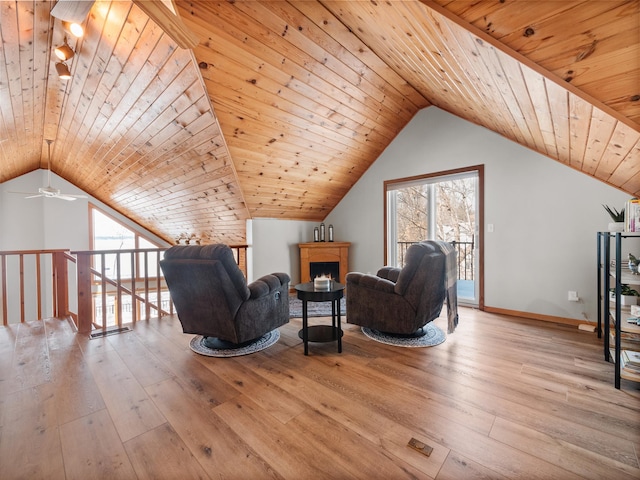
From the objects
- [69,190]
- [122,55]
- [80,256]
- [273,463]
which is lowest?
[273,463]

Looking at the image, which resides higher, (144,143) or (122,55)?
(122,55)

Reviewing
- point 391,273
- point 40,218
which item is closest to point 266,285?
point 391,273

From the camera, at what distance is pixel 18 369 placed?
221 centimetres

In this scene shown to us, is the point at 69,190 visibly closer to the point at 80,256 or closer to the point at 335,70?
the point at 80,256

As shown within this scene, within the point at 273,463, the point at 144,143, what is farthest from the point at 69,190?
the point at 273,463

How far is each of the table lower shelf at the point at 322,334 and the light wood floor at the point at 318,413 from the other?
89 millimetres

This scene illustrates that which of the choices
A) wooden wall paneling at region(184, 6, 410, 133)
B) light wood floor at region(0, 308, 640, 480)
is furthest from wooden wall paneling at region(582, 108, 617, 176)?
wooden wall paneling at region(184, 6, 410, 133)

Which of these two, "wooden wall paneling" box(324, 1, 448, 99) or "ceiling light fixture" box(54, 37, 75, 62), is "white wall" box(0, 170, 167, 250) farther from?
"wooden wall paneling" box(324, 1, 448, 99)

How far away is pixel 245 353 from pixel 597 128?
3097mm

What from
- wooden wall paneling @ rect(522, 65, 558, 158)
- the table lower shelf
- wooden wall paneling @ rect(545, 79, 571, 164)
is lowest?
the table lower shelf

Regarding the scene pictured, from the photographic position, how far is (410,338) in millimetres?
2775

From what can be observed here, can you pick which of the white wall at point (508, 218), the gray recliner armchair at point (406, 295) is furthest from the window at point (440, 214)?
the gray recliner armchair at point (406, 295)

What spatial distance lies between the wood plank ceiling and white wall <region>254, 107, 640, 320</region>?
198 mm

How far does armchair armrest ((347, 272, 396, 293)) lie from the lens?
8.93 feet
